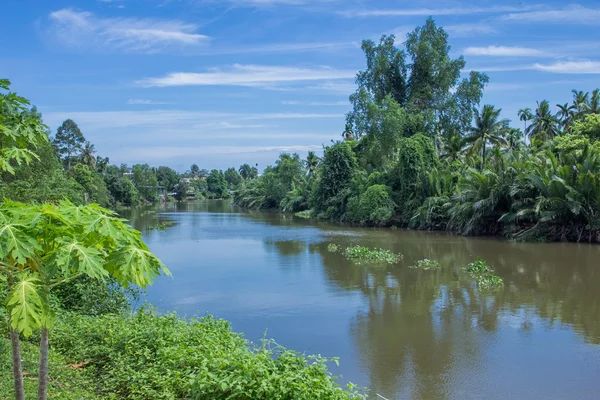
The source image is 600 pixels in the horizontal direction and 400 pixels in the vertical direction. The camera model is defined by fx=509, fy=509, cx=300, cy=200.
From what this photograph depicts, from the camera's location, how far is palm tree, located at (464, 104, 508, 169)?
3231cm

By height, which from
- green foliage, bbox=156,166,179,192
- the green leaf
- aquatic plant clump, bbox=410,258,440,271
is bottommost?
aquatic plant clump, bbox=410,258,440,271

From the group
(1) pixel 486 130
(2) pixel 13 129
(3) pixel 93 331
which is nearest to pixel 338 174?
(1) pixel 486 130

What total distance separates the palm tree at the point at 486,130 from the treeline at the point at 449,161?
0.21 feet

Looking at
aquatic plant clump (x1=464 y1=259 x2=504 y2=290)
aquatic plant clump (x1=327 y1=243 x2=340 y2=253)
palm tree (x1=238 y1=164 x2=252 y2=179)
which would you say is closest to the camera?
aquatic plant clump (x1=464 y1=259 x2=504 y2=290)

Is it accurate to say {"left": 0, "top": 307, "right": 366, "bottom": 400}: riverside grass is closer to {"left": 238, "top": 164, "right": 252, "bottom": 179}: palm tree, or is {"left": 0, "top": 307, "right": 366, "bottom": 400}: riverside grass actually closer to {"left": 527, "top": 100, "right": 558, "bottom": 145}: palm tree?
{"left": 527, "top": 100, "right": 558, "bottom": 145}: palm tree

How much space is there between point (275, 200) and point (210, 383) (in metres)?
59.4

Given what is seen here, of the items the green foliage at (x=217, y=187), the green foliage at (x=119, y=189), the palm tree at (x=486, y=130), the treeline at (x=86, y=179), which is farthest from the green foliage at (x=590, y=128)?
the green foliage at (x=217, y=187)

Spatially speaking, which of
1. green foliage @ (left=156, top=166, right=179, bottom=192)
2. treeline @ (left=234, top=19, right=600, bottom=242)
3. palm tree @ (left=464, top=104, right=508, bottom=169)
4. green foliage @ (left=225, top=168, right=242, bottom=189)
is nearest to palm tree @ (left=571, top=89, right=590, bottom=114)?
treeline @ (left=234, top=19, right=600, bottom=242)

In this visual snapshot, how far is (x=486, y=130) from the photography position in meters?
32.6

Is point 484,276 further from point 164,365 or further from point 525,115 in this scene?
point 525,115

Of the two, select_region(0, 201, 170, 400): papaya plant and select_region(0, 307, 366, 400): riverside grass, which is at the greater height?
select_region(0, 201, 170, 400): papaya plant

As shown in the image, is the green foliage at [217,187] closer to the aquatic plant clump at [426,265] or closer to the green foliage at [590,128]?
the green foliage at [590,128]

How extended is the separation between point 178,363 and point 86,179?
43355 mm

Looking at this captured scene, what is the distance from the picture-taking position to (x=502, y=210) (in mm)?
26984
